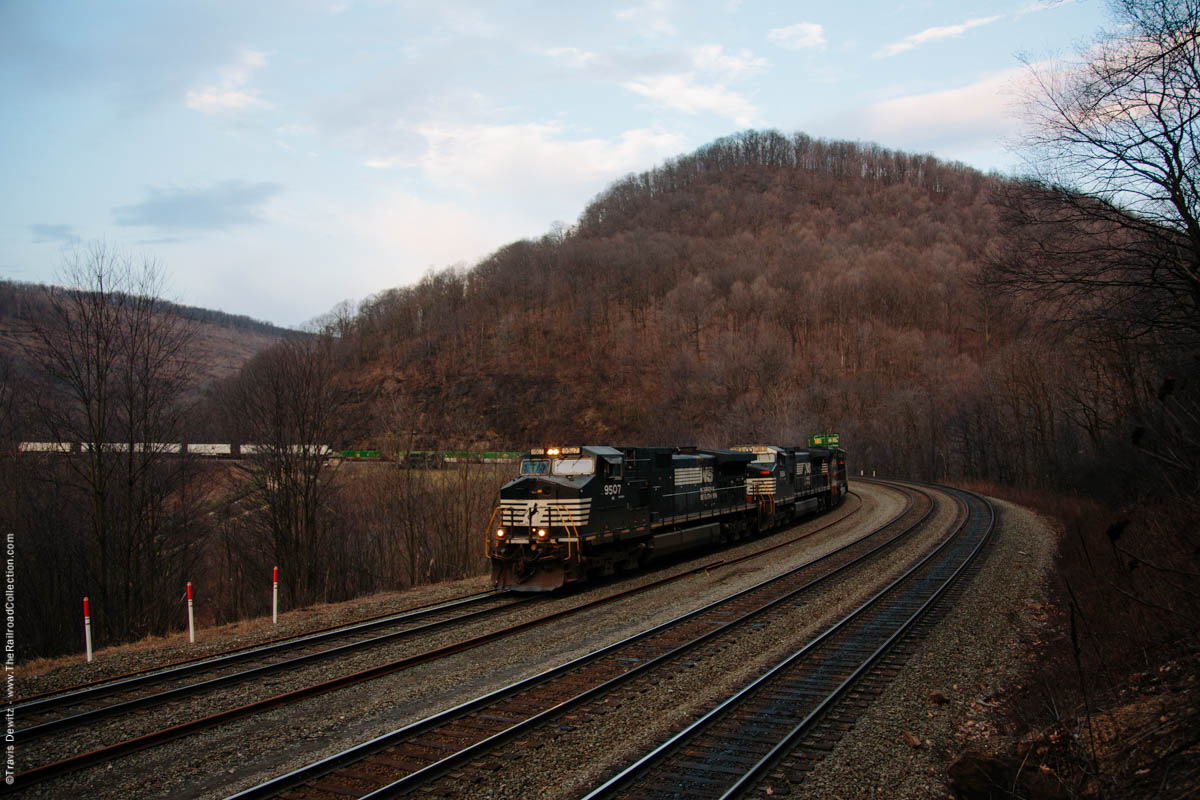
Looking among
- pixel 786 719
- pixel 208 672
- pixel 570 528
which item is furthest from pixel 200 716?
pixel 570 528

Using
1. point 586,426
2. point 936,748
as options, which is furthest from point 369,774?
point 586,426

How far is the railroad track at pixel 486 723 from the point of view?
6.32m

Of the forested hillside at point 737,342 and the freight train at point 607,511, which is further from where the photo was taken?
the forested hillside at point 737,342

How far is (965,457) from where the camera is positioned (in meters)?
53.7

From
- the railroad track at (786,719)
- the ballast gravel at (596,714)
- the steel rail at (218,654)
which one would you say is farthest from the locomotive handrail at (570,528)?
the railroad track at (786,719)

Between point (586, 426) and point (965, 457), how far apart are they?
144 ft

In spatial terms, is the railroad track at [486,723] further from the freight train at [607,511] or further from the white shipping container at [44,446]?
the white shipping container at [44,446]

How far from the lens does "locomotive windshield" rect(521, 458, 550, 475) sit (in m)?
16.9

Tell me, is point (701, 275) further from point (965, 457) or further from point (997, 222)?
point (997, 222)

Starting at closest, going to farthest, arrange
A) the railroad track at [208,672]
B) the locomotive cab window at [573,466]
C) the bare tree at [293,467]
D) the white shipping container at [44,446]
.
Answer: the railroad track at [208,672]
the locomotive cab window at [573,466]
the white shipping container at [44,446]
the bare tree at [293,467]

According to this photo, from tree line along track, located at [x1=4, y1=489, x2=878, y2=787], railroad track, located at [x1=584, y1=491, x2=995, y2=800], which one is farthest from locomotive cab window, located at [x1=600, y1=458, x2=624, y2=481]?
railroad track, located at [x1=584, y1=491, x2=995, y2=800]

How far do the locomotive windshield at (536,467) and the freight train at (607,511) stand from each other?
28 millimetres

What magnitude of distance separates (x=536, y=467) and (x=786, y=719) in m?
10.0

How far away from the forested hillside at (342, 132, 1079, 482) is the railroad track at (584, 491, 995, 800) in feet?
108
